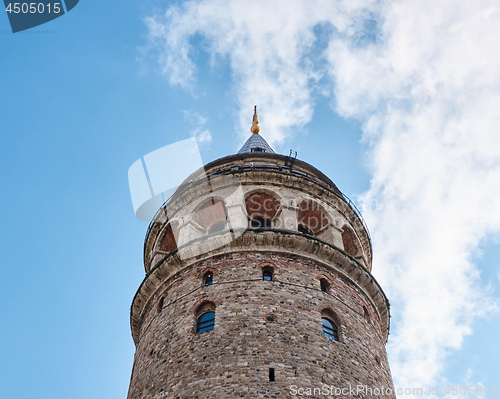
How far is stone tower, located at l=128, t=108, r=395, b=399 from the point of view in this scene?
13.7 meters

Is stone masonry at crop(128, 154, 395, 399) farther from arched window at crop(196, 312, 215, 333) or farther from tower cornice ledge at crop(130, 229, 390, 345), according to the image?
arched window at crop(196, 312, 215, 333)

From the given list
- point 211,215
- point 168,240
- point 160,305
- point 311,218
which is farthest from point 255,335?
point 168,240

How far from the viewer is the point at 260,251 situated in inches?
696

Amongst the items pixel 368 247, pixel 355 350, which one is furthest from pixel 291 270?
pixel 368 247

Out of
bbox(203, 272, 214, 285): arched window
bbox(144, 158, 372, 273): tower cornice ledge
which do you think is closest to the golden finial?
bbox(144, 158, 372, 273): tower cornice ledge

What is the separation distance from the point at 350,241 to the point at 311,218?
1.94 m

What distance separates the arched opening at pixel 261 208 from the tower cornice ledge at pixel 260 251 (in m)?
3.08

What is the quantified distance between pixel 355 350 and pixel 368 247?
813 cm

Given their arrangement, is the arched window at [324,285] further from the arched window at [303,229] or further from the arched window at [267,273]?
the arched window at [303,229]

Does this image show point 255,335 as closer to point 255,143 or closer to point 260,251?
point 260,251

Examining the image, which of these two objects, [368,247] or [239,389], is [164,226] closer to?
[368,247]

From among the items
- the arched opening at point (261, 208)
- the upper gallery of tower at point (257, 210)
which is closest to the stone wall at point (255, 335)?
the upper gallery of tower at point (257, 210)

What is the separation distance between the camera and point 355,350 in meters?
15.3

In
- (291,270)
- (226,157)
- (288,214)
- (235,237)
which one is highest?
(226,157)
